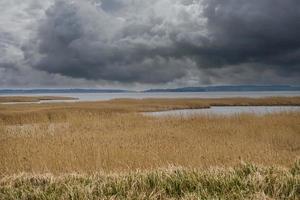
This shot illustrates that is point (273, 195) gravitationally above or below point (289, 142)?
above

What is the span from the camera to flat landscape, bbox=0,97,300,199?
226 inches

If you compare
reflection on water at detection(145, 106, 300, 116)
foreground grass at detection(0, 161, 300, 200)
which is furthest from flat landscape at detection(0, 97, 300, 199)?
reflection on water at detection(145, 106, 300, 116)

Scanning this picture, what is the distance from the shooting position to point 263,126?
69.8 feet

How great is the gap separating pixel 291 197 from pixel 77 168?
6.48m

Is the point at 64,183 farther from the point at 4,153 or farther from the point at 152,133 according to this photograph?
the point at 152,133

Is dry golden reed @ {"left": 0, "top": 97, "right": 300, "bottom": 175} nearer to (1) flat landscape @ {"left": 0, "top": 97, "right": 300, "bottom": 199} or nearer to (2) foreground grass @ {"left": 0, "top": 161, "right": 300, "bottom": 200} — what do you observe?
(1) flat landscape @ {"left": 0, "top": 97, "right": 300, "bottom": 199}

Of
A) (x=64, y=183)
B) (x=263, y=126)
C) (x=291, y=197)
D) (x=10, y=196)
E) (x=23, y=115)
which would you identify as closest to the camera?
(x=291, y=197)

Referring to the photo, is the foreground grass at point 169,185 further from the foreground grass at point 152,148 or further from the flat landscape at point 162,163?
the foreground grass at point 152,148

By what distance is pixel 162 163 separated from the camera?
10.8m

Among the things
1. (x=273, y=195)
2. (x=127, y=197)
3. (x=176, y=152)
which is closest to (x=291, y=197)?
(x=273, y=195)

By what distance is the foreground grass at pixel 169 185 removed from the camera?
5512 mm

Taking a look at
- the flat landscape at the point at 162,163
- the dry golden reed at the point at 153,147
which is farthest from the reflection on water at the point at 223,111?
the dry golden reed at the point at 153,147

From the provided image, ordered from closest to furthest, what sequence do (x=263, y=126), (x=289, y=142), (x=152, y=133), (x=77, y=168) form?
(x=77, y=168) → (x=289, y=142) → (x=152, y=133) → (x=263, y=126)

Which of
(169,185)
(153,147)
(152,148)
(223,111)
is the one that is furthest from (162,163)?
(223,111)
